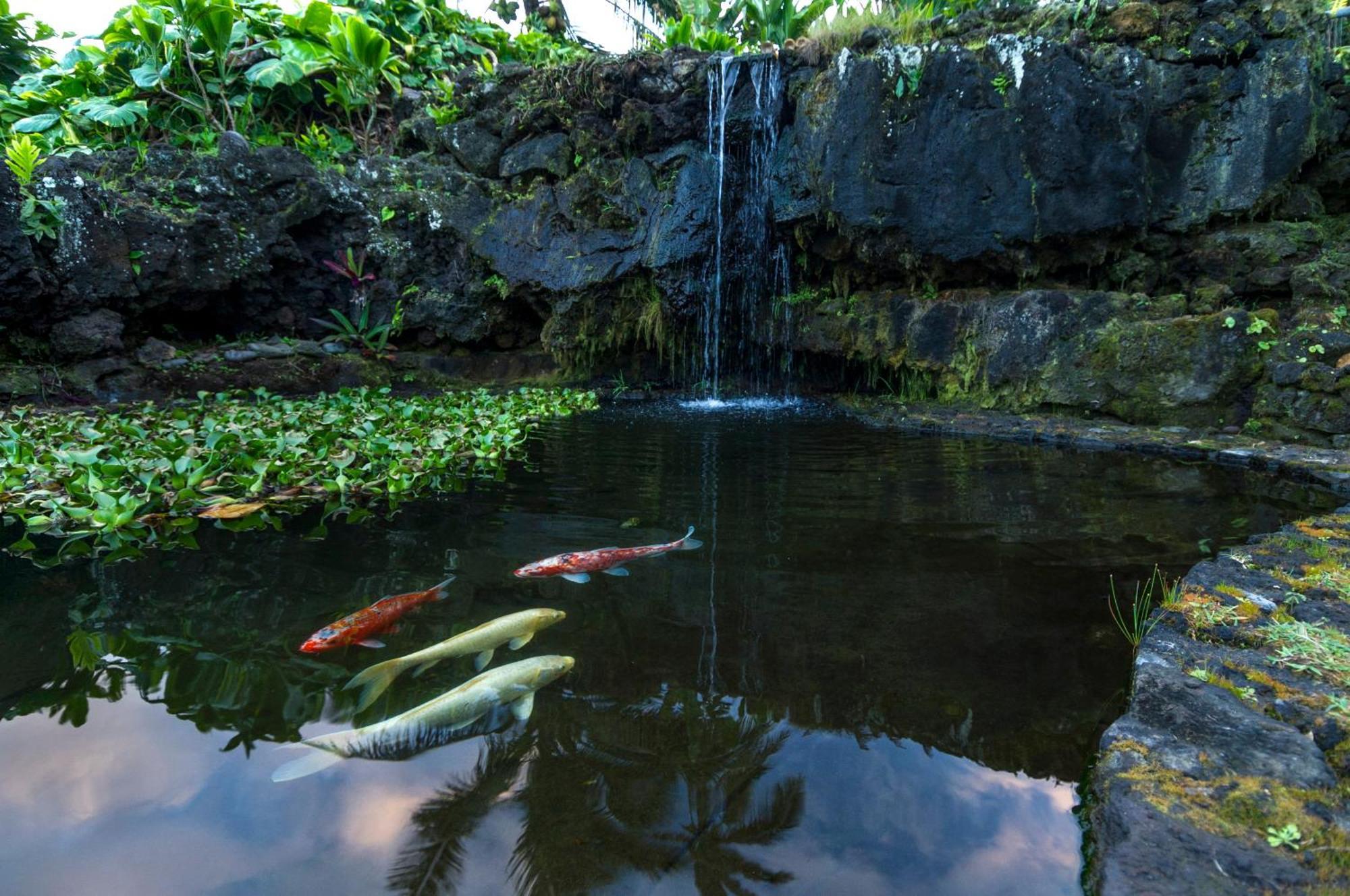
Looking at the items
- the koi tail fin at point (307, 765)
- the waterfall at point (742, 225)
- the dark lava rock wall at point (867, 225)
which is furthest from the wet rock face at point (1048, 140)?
the koi tail fin at point (307, 765)

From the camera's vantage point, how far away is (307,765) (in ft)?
6.15

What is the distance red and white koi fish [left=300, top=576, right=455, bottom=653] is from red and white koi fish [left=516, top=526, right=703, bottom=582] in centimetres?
53

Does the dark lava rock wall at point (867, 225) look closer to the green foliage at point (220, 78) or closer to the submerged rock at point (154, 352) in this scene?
the submerged rock at point (154, 352)

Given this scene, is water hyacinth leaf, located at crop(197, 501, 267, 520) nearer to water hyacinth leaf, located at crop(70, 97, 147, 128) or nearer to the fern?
the fern

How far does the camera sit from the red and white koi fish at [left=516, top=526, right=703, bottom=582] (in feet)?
10.4

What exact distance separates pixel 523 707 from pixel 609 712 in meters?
0.26

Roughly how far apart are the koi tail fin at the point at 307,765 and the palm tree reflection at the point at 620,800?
0.35 m

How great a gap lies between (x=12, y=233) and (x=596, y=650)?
34.9 feet

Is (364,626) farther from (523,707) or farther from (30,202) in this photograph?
(30,202)

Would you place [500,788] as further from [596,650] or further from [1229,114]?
[1229,114]

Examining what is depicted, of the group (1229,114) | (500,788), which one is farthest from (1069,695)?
(1229,114)

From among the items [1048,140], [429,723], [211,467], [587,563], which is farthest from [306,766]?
[1048,140]

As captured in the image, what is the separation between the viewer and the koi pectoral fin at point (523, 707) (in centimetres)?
208

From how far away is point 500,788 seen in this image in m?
1.81
